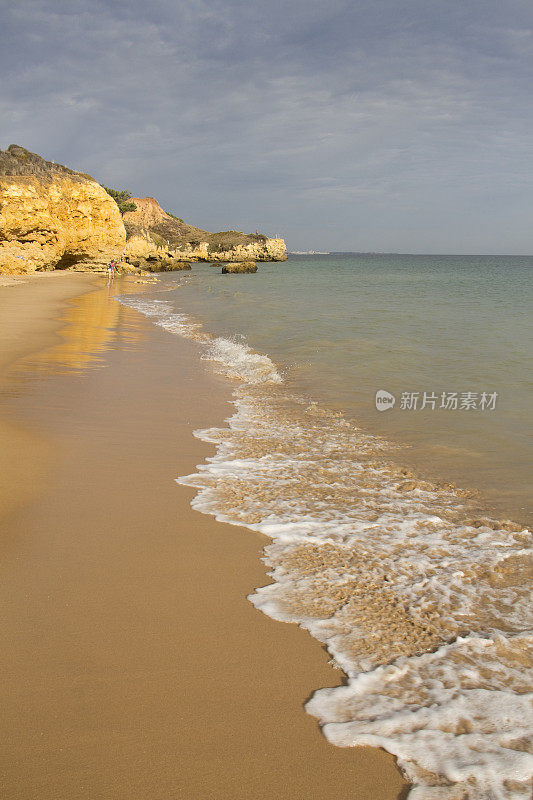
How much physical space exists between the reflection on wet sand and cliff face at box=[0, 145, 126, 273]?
43.0 ft

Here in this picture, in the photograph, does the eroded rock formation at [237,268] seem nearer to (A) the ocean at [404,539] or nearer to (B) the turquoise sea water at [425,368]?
(B) the turquoise sea water at [425,368]

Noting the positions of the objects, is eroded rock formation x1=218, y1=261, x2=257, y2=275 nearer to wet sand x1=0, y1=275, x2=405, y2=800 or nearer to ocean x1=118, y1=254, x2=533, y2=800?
ocean x1=118, y1=254, x2=533, y2=800

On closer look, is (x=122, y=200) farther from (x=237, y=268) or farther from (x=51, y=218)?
(x=51, y=218)

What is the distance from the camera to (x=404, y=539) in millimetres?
3547

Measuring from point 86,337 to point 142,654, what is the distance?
36.1 feet

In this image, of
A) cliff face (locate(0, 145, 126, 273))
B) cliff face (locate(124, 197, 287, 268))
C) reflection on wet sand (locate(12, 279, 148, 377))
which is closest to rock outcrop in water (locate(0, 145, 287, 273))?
cliff face (locate(0, 145, 126, 273))

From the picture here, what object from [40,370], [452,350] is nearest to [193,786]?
[40,370]

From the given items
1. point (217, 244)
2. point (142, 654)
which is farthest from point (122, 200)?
point (142, 654)

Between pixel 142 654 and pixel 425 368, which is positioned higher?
pixel 425 368

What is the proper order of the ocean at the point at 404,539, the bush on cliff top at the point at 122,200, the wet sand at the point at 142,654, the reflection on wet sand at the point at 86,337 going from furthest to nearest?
the bush on cliff top at the point at 122,200 < the reflection on wet sand at the point at 86,337 < the ocean at the point at 404,539 < the wet sand at the point at 142,654

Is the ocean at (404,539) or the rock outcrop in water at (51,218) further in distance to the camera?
the rock outcrop in water at (51,218)

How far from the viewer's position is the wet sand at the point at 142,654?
179 centimetres

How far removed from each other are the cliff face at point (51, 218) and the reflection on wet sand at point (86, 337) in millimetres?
13107

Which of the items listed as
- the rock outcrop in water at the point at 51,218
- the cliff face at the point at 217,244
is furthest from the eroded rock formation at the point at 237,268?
the cliff face at the point at 217,244
